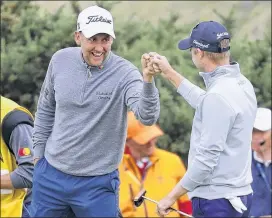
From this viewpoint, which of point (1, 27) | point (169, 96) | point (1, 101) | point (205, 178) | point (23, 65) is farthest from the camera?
point (1, 27)

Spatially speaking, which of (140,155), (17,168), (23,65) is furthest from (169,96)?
(17,168)

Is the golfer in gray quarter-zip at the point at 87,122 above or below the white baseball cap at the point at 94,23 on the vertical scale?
below

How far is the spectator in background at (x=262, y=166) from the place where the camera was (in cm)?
624

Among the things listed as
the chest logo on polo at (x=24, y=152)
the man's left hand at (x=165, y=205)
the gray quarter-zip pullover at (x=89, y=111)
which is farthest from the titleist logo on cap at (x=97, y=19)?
the man's left hand at (x=165, y=205)

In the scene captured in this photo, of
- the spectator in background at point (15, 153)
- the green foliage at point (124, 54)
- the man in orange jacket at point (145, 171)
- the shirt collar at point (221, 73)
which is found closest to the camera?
the shirt collar at point (221, 73)

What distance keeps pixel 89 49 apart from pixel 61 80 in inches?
9.5

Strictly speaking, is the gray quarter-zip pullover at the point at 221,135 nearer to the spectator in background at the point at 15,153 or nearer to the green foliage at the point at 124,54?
the spectator in background at the point at 15,153

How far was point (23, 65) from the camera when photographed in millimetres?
7270

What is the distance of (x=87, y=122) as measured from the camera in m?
4.20

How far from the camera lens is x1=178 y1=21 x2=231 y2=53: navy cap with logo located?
4109 mm

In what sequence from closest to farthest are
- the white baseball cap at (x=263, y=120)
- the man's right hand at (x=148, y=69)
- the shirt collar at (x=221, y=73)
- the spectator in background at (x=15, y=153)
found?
the man's right hand at (x=148, y=69) < the shirt collar at (x=221, y=73) < the spectator in background at (x=15, y=153) < the white baseball cap at (x=263, y=120)

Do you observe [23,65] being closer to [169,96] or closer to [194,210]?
[169,96]

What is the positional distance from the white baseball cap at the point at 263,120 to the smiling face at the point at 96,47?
7.62 feet

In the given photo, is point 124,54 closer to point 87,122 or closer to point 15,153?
point 15,153
